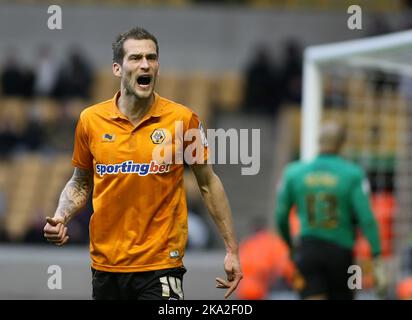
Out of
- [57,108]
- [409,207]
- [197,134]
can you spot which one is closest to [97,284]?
[197,134]

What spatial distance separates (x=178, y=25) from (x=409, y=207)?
8.43 metres

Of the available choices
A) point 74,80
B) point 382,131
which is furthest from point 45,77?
point 382,131

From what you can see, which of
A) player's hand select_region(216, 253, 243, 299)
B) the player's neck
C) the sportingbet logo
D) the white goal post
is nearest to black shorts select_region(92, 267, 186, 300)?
player's hand select_region(216, 253, 243, 299)

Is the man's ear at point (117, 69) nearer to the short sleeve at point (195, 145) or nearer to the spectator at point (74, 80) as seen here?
the short sleeve at point (195, 145)

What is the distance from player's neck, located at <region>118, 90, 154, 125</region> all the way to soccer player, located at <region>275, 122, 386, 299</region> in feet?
9.57

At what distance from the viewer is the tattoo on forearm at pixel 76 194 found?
5801 mm

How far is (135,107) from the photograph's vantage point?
5.70 metres

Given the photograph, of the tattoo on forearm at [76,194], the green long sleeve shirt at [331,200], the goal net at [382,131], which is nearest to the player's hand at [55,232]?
the tattoo on forearm at [76,194]

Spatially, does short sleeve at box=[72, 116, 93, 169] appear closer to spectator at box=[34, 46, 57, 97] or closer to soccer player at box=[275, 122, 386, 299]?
soccer player at box=[275, 122, 386, 299]

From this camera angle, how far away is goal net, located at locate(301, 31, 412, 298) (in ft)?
40.9
